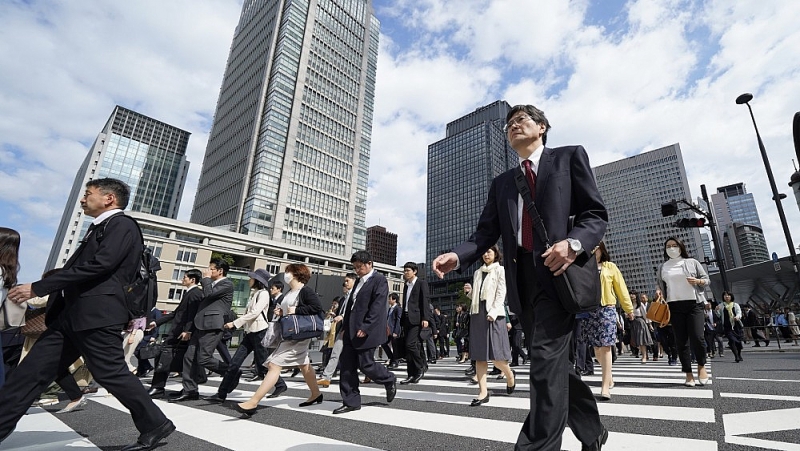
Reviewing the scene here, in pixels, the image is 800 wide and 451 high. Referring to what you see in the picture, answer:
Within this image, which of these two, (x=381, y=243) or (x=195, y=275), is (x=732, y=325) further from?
(x=381, y=243)

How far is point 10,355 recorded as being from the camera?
205 inches

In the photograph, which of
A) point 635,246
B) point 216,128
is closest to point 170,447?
point 216,128

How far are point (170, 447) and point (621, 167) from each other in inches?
4455

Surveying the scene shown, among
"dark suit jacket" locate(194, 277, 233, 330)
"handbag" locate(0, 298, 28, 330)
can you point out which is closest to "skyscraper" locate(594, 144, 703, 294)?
"dark suit jacket" locate(194, 277, 233, 330)

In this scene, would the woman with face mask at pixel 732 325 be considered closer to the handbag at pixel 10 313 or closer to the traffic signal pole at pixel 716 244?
the traffic signal pole at pixel 716 244

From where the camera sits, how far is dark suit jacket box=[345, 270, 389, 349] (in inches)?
169

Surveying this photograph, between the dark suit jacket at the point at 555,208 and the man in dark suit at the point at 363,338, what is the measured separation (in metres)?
2.50

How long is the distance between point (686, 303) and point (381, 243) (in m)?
165

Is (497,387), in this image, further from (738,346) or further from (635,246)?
(635,246)

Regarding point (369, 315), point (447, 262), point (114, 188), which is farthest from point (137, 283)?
point (447, 262)

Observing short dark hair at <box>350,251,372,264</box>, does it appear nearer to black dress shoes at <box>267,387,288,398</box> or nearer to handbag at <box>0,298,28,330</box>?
black dress shoes at <box>267,387,288,398</box>

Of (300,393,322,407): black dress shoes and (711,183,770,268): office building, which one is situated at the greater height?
(711,183,770,268): office building

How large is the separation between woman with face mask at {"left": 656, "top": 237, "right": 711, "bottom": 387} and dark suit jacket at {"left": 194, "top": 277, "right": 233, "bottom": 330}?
244 inches

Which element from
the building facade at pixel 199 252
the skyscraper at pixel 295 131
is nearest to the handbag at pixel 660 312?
the building facade at pixel 199 252
